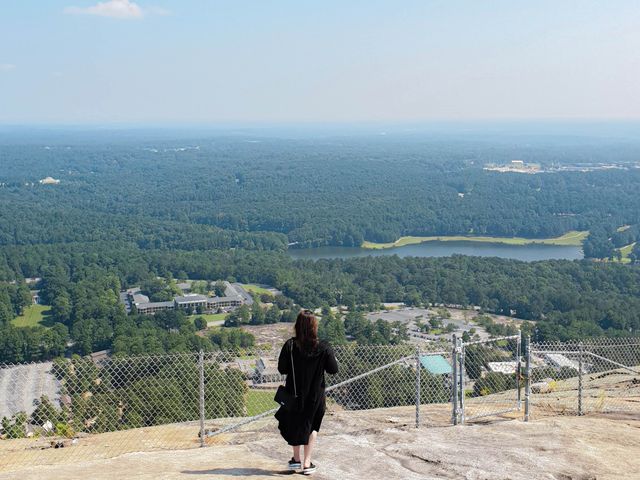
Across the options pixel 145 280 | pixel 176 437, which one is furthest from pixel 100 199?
pixel 176 437

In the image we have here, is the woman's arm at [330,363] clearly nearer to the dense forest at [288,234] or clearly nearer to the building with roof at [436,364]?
the building with roof at [436,364]

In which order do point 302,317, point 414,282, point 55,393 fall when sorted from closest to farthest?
point 302,317 < point 55,393 < point 414,282

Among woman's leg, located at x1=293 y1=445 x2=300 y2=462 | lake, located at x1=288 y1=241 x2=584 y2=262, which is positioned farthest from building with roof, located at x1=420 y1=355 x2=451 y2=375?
lake, located at x1=288 y1=241 x2=584 y2=262

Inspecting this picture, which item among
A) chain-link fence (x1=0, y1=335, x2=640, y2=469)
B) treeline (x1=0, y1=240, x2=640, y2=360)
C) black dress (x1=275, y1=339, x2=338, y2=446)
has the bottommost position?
treeline (x1=0, y1=240, x2=640, y2=360)

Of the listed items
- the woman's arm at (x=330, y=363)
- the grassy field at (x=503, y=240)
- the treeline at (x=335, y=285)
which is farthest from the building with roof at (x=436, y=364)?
the grassy field at (x=503, y=240)

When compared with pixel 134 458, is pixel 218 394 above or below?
below

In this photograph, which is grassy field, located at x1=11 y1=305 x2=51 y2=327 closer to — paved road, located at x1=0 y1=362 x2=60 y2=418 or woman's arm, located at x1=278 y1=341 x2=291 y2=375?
paved road, located at x1=0 y1=362 x2=60 y2=418

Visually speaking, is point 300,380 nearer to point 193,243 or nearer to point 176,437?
point 176,437
